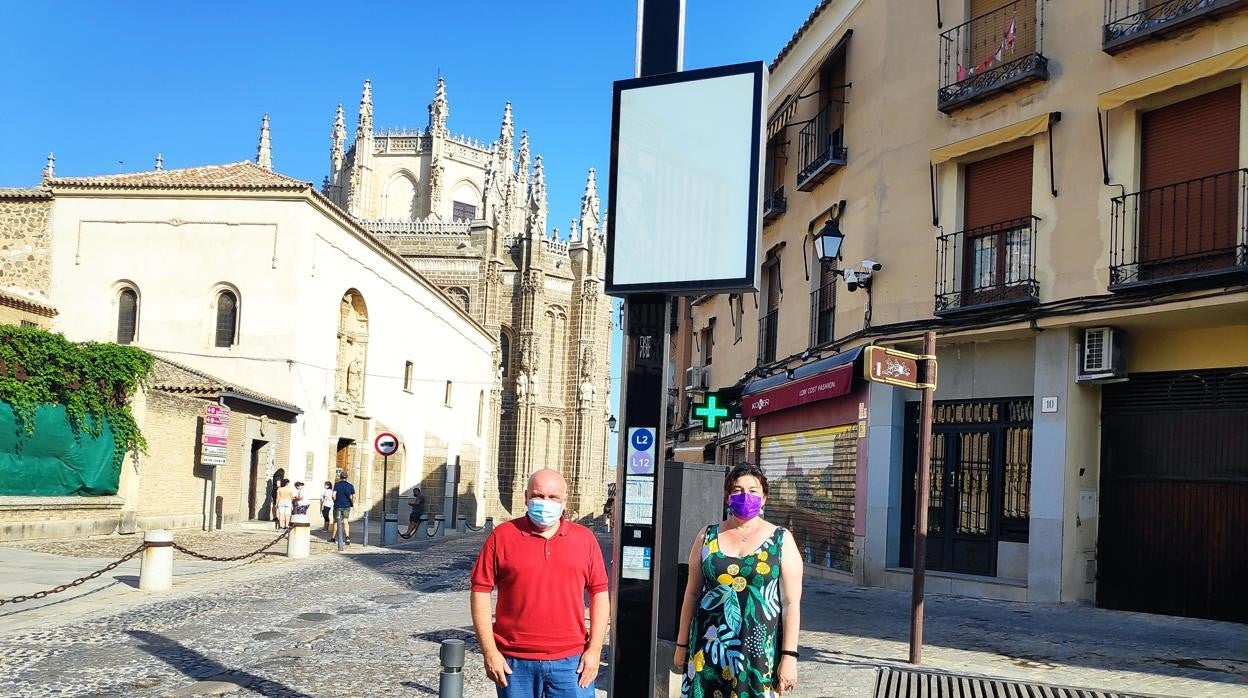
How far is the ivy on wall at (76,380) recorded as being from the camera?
62.8 feet

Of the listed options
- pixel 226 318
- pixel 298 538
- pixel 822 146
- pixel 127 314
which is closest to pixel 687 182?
pixel 822 146

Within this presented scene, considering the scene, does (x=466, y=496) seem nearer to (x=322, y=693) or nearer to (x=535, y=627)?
(x=322, y=693)

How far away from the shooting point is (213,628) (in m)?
10.3

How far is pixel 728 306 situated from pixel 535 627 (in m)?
22.9

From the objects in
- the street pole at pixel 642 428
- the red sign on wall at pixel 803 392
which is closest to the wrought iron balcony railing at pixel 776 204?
the red sign on wall at pixel 803 392

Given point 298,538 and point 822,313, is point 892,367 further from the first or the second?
point 298,538

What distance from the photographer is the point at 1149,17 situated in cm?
1215

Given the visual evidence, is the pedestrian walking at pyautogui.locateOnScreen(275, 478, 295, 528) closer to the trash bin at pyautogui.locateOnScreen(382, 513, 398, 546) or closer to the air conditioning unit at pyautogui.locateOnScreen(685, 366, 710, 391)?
the trash bin at pyautogui.locateOnScreen(382, 513, 398, 546)

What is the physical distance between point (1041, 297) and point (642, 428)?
29.9 feet

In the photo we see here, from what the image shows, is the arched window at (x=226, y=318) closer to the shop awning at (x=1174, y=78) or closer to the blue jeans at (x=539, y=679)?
the shop awning at (x=1174, y=78)

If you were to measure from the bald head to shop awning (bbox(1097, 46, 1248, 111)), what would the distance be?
972 centimetres

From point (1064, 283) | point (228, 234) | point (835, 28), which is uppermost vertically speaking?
point (835, 28)

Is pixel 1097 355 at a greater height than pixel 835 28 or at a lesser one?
lesser

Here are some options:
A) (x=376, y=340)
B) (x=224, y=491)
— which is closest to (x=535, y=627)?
(x=224, y=491)
